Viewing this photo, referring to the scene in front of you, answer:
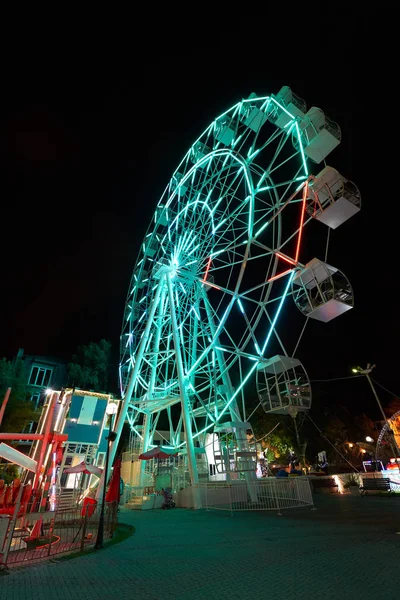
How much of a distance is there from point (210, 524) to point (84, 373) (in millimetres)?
29253

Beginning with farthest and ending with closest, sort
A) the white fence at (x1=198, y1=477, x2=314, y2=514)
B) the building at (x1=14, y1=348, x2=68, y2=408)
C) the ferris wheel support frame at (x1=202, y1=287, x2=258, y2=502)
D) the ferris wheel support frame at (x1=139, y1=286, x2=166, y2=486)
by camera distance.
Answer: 1. the building at (x1=14, y1=348, x2=68, y2=408)
2. the ferris wheel support frame at (x1=139, y1=286, x2=166, y2=486)
3. the ferris wheel support frame at (x1=202, y1=287, x2=258, y2=502)
4. the white fence at (x1=198, y1=477, x2=314, y2=514)

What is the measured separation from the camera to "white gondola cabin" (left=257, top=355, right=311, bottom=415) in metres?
13.5

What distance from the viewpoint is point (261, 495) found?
1370cm

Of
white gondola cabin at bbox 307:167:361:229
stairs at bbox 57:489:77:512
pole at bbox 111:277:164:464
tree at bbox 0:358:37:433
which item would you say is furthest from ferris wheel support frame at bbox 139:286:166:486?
tree at bbox 0:358:37:433

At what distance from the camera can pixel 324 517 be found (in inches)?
404

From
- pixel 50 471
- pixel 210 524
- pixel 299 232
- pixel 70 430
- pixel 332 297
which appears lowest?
pixel 210 524

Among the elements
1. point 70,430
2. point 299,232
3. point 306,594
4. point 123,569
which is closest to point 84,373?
point 70,430

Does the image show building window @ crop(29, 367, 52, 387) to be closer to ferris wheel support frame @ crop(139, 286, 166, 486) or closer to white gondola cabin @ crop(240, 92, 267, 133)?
ferris wheel support frame @ crop(139, 286, 166, 486)

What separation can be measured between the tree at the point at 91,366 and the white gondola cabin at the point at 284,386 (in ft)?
84.9

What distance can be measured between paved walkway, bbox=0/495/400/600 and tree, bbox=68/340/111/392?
96.3ft

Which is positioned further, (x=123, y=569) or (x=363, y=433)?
(x=363, y=433)

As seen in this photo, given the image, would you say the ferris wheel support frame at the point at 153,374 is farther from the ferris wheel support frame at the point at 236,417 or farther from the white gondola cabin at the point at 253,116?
the white gondola cabin at the point at 253,116

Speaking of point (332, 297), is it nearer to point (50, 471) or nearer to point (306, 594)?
point (306, 594)

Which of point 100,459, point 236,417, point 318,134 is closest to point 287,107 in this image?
point 318,134
